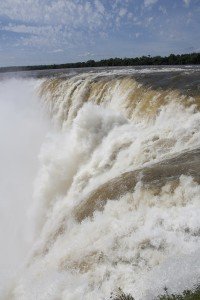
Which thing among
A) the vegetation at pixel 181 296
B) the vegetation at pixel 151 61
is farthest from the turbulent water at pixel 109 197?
the vegetation at pixel 151 61

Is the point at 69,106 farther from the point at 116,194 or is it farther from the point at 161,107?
the point at 116,194

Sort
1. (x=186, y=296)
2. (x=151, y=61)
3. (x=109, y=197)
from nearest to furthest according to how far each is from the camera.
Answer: (x=186, y=296), (x=109, y=197), (x=151, y=61)

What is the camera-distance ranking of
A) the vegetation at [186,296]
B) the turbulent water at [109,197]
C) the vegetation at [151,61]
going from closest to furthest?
the vegetation at [186,296]
the turbulent water at [109,197]
the vegetation at [151,61]

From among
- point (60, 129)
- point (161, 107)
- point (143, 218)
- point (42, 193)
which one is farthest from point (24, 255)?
point (60, 129)

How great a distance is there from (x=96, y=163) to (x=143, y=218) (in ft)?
17.7

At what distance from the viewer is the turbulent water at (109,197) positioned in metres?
7.14

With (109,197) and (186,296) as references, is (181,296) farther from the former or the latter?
(109,197)

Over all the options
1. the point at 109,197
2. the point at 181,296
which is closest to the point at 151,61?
the point at 109,197

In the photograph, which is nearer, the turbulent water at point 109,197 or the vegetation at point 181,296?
the vegetation at point 181,296

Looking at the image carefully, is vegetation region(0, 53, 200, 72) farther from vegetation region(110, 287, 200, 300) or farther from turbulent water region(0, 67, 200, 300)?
vegetation region(110, 287, 200, 300)

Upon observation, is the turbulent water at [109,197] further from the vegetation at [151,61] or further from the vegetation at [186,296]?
the vegetation at [151,61]

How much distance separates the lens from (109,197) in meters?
9.22

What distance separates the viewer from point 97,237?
27.6 ft

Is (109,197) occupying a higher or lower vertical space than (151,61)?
higher
